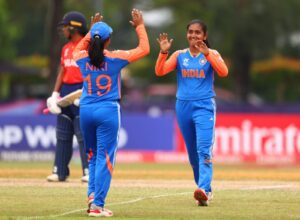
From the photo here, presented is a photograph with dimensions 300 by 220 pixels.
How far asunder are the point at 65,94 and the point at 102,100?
15.7 ft

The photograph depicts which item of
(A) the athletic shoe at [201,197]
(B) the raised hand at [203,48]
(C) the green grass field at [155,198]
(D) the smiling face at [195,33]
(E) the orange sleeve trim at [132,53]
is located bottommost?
(C) the green grass field at [155,198]

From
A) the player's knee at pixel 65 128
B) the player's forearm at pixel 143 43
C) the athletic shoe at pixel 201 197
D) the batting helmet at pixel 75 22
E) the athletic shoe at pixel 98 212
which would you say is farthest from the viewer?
the player's knee at pixel 65 128

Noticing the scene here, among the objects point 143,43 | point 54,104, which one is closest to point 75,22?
point 54,104

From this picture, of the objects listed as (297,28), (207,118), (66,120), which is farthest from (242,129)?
(297,28)

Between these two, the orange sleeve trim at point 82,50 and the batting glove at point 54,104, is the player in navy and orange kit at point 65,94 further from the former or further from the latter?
the orange sleeve trim at point 82,50

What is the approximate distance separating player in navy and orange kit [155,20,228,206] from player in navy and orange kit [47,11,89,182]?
319 centimetres

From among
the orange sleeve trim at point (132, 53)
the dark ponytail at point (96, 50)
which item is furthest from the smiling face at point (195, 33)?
the dark ponytail at point (96, 50)

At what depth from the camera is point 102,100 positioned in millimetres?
12336

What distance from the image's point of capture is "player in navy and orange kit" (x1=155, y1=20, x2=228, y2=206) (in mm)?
13633

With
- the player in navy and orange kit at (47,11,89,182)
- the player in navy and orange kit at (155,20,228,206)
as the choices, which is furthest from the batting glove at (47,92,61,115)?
the player in navy and orange kit at (155,20,228,206)

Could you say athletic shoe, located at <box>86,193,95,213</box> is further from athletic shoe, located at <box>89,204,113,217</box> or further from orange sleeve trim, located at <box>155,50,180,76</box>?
orange sleeve trim, located at <box>155,50,180,76</box>

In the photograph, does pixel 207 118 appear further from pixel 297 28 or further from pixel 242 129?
pixel 297 28

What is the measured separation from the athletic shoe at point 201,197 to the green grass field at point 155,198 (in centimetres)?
11

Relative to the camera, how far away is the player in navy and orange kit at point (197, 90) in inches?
537
